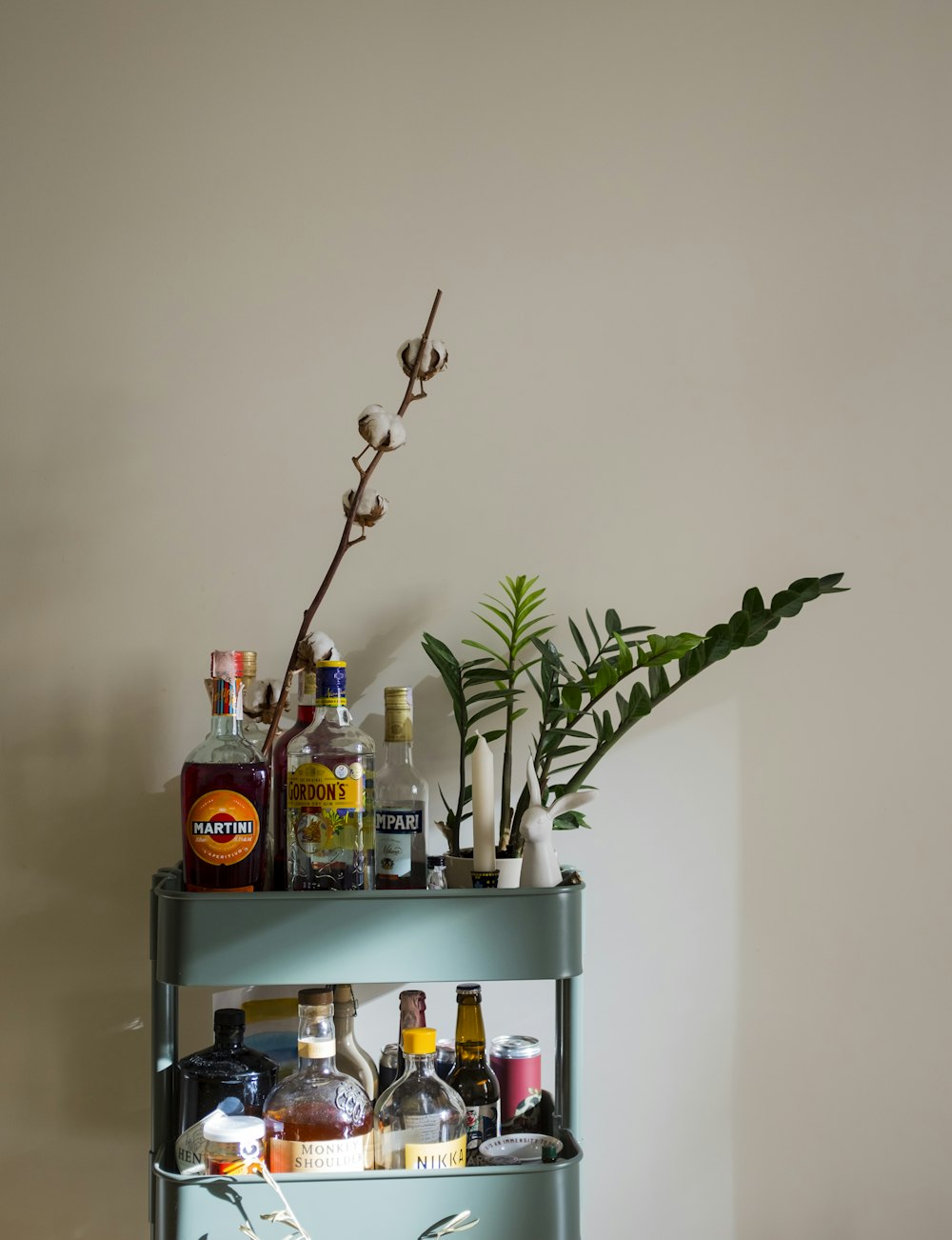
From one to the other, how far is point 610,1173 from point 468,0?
142cm

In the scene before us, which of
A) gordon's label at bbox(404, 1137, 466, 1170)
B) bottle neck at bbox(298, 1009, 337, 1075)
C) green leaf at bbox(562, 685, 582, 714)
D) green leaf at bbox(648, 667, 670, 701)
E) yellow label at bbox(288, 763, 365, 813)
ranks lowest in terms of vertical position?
gordon's label at bbox(404, 1137, 466, 1170)

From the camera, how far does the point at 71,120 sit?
51.2 inches

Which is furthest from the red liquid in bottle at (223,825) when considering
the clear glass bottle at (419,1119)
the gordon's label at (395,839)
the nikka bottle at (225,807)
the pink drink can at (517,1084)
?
the pink drink can at (517,1084)

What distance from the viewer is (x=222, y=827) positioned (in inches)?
38.7

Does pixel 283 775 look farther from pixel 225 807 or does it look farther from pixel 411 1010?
pixel 411 1010

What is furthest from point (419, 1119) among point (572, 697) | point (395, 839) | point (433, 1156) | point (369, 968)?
point (572, 697)

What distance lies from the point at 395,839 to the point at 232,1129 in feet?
0.94

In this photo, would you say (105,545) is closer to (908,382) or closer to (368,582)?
(368,582)

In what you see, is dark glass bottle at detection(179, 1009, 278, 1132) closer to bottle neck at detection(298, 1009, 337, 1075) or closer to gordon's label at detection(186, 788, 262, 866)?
bottle neck at detection(298, 1009, 337, 1075)

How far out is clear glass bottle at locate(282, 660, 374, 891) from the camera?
→ 994mm

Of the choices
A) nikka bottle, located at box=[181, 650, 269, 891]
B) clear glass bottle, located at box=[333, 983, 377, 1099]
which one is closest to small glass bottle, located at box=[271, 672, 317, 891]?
nikka bottle, located at box=[181, 650, 269, 891]

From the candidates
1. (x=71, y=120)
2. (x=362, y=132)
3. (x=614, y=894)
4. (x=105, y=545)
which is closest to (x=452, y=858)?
(x=614, y=894)

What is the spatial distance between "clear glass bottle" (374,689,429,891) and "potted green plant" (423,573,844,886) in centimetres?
9

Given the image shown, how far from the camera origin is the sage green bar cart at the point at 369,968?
94 centimetres
